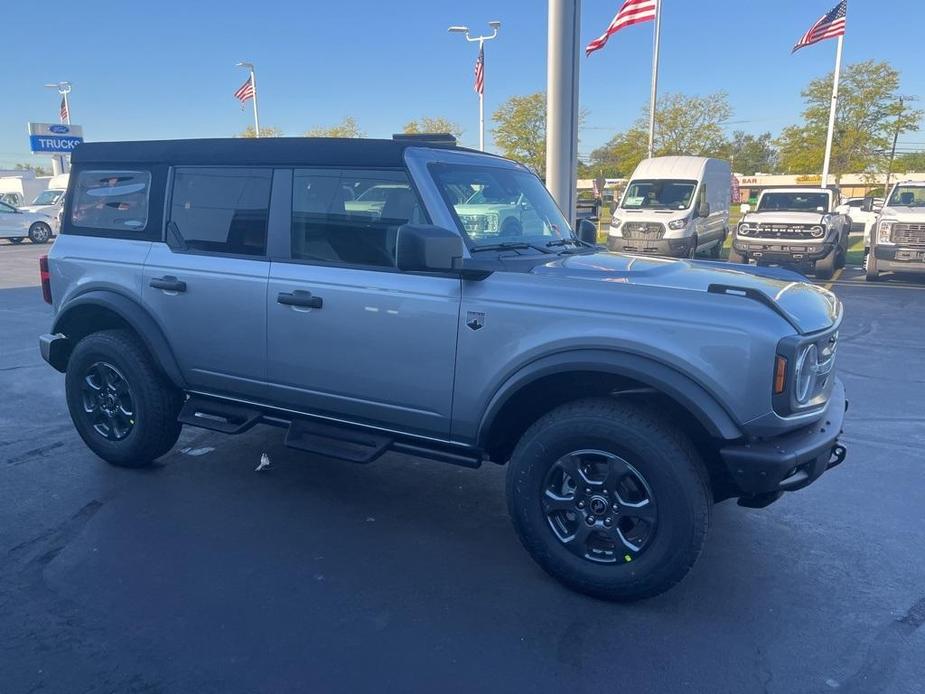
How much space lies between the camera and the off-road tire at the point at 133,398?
453 cm

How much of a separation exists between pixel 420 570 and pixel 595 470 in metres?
1.02

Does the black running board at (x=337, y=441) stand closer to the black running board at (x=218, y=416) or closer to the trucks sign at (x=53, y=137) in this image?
the black running board at (x=218, y=416)

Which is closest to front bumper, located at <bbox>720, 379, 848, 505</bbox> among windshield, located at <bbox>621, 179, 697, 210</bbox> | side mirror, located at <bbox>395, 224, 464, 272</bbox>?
side mirror, located at <bbox>395, 224, 464, 272</bbox>

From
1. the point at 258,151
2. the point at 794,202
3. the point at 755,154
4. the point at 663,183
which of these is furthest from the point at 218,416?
the point at 755,154

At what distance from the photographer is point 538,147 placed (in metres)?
34.1

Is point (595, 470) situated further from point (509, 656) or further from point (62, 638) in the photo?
point (62, 638)

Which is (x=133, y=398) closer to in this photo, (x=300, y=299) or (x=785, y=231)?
(x=300, y=299)

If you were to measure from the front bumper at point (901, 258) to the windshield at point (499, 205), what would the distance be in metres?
12.0

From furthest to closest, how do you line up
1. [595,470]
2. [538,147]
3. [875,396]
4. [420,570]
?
[538,147] → [875,396] → [420,570] → [595,470]

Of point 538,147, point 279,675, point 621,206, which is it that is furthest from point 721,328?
point 538,147

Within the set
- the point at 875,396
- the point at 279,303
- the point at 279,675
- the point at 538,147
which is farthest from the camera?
the point at 538,147

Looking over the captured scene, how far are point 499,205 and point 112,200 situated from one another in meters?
2.57

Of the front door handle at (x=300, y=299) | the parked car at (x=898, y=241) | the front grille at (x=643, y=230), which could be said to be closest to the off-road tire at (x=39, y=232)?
the front grille at (x=643, y=230)

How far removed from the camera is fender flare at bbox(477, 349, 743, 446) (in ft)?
9.75
